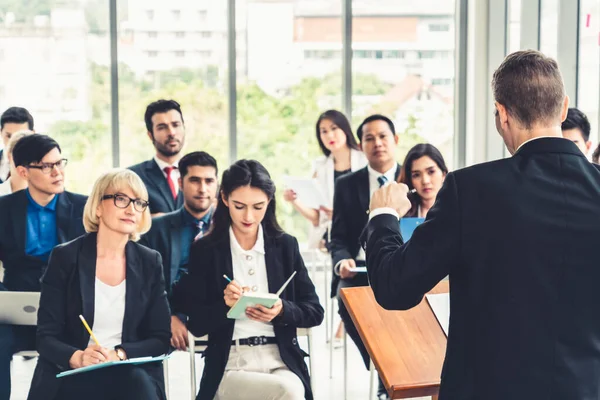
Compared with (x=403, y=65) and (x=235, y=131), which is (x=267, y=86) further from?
(x=403, y=65)

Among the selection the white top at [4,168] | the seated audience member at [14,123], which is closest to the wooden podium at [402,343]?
the white top at [4,168]

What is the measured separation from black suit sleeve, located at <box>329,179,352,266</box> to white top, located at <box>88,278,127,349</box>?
1500 mm

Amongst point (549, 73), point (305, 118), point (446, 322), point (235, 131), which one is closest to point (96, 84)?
point (235, 131)

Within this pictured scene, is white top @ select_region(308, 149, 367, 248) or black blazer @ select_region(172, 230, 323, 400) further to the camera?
white top @ select_region(308, 149, 367, 248)

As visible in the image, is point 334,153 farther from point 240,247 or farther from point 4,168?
point 240,247

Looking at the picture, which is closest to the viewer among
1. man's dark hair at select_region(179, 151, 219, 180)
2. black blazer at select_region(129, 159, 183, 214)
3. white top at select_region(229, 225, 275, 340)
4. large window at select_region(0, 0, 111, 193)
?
white top at select_region(229, 225, 275, 340)

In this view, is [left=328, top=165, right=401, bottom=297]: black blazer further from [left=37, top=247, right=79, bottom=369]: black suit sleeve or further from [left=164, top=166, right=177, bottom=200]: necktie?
[left=37, top=247, right=79, bottom=369]: black suit sleeve

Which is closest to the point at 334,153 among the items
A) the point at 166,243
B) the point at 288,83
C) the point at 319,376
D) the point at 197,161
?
the point at 319,376

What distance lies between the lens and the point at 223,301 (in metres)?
3.22

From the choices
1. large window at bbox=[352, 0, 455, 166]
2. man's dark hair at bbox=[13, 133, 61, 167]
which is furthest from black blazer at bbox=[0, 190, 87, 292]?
large window at bbox=[352, 0, 455, 166]

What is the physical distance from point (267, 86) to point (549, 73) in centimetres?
636

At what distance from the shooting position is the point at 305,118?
798 cm

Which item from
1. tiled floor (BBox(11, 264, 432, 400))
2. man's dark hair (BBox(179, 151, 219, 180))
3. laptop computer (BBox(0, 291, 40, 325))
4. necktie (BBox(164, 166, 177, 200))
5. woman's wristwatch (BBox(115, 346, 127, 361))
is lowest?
tiled floor (BBox(11, 264, 432, 400))

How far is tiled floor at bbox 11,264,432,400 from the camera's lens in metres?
4.49
